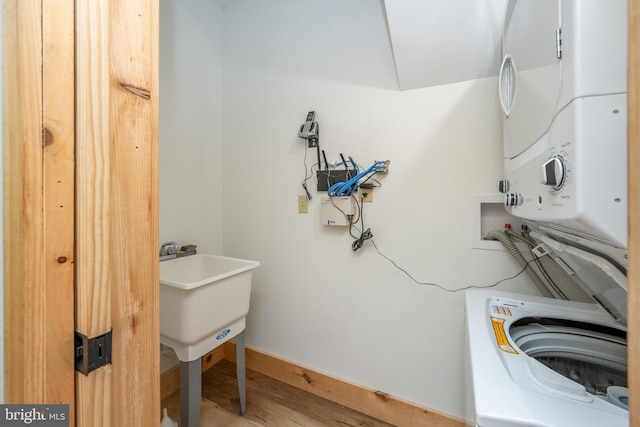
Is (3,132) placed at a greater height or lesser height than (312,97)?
lesser

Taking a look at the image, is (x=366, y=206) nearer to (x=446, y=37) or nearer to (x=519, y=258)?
(x=519, y=258)

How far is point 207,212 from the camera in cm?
186

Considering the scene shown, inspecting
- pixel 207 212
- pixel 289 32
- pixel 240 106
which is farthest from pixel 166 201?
pixel 289 32

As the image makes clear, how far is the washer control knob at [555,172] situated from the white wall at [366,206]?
848mm

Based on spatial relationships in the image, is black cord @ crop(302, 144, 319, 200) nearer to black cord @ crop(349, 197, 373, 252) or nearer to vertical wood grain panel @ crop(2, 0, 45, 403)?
black cord @ crop(349, 197, 373, 252)

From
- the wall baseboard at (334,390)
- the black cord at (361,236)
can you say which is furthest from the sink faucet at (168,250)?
the black cord at (361,236)

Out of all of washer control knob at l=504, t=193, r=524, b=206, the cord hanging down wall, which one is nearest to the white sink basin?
the cord hanging down wall

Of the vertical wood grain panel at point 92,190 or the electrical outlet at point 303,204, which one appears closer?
the vertical wood grain panel at point 92,190

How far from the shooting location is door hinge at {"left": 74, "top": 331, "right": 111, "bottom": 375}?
0.44m

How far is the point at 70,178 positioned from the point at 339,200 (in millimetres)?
1208

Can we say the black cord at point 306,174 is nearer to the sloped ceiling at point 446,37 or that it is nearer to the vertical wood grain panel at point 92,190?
the sloped ceiling at point 446,37

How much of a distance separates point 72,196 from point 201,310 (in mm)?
878

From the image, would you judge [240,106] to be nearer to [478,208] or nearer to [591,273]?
[478,208]

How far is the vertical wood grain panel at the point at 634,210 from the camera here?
252mm
